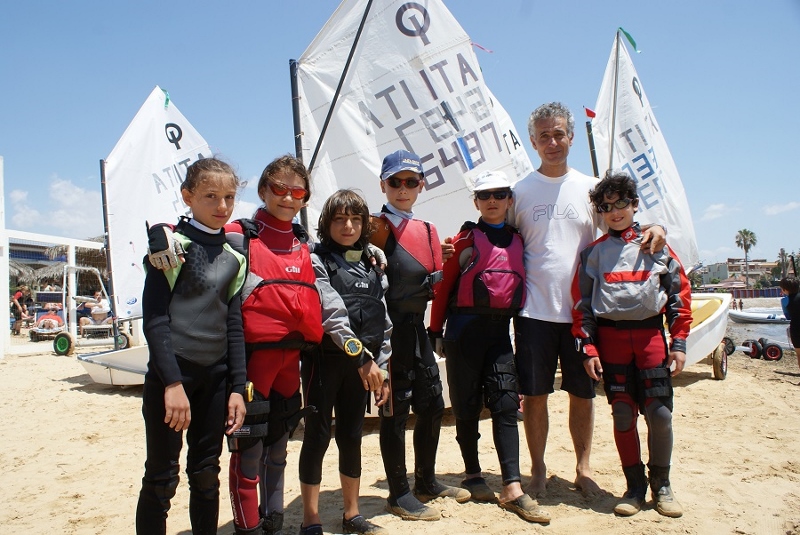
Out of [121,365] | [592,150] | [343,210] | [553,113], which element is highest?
[592,150]

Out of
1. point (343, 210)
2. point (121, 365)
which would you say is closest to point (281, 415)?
point (343, 210)

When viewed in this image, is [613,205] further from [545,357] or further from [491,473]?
[491,473]

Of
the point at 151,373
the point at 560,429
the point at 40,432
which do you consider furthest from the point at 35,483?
the point at 560,429

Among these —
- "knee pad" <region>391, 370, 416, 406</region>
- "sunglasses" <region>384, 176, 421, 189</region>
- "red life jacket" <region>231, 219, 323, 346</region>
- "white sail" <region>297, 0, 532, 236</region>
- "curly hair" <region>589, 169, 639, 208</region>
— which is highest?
"white sail" <region>297, 0, 532, 236</region>

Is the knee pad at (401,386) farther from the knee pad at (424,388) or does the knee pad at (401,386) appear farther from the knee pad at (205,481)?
the knee pad at (205,481)

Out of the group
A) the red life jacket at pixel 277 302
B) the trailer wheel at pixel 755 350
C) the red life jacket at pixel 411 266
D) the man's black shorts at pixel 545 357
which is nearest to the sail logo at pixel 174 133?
the red life jacket at pixel 411 266

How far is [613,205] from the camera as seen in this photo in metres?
2.61

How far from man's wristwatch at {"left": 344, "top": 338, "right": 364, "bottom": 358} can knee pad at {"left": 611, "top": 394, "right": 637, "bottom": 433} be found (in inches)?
51.3

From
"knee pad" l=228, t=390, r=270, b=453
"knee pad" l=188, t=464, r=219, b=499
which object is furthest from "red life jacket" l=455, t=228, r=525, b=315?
"knee pad" l=188, t=464, r=219, b=499

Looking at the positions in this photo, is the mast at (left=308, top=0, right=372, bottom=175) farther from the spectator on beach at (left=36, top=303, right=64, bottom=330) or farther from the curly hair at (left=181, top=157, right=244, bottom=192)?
the spectator on beach at (left=36, top=303, right=64, bottom=330)

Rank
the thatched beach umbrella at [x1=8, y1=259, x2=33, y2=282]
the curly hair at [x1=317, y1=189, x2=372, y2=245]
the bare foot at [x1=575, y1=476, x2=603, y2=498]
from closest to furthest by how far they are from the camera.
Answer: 1. the curly hair at [x1=317, y1=189, x2=372, y2=245]
2. the bare foot at [x1=575, y1=476, x2=603, y2=498]
3. the thatched beach umbrella at [x1=8, y1=259, x2=33, y2=282]

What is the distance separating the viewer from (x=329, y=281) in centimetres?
227

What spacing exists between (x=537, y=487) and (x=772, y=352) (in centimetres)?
896

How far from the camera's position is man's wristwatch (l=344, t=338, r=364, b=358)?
2.12 meters
